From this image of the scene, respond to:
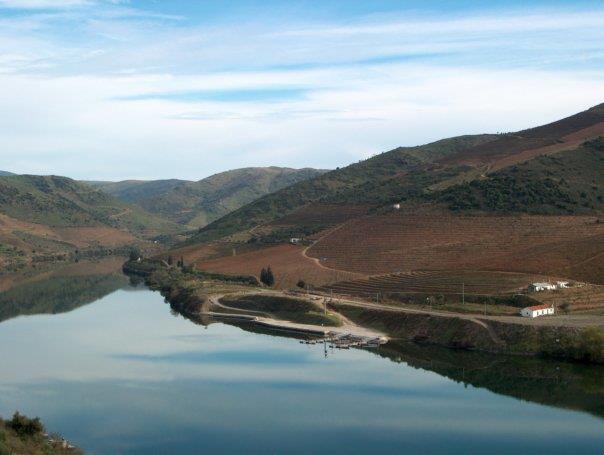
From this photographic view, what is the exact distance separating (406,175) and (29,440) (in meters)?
120

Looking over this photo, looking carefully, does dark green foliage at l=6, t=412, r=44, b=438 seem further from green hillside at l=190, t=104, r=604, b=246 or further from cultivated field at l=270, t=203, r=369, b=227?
cultivated field at l=270, t=203, r=369, b=227

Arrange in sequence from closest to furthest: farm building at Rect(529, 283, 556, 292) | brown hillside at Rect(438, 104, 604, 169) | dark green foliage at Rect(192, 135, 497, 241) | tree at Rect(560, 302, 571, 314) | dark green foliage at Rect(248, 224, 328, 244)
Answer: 1. tree at Rect(560, 302, 571, 314)
2. farm building at Rect(529, 283, 556, 292)
3. dark green foliage at Rect(248, 224, 328, 244)
4. brown hillside at Rect(438, 104, 604, 169)
5. dark green foliage at Rect(192, 135, 497, 241)

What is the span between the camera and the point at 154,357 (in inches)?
2490

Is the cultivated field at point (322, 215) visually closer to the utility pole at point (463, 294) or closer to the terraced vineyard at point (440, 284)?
the terraced vineyard at point (440, 284)

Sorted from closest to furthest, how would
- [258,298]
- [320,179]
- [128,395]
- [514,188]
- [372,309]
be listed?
[128,395] → [372,309] → [258,298] → [514,188] → [320,179]

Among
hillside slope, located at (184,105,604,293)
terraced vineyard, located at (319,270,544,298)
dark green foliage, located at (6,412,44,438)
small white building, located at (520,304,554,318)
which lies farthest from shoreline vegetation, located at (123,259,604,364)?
dark green foliage, located at (6,412,44,438)

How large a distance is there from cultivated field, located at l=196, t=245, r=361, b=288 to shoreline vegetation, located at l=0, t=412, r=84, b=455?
56.6 metres

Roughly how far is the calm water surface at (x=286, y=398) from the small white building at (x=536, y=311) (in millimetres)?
7323

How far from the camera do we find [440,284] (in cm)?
7912

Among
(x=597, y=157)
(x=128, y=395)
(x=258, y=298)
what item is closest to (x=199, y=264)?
(x=258, y=298)

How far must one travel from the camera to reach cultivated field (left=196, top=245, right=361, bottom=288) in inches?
3701

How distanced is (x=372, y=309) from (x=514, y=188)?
3957cm

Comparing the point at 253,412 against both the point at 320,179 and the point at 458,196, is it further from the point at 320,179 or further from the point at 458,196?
the point at 320,179

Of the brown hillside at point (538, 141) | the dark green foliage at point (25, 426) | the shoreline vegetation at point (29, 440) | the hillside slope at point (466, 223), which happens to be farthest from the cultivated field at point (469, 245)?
the dark green foliage at point (25, 426)
